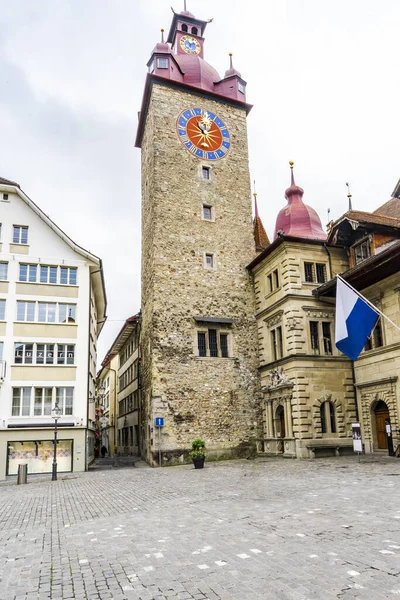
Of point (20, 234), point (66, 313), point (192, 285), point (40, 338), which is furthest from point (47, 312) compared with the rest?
point (192, 285)

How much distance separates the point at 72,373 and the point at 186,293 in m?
7.88

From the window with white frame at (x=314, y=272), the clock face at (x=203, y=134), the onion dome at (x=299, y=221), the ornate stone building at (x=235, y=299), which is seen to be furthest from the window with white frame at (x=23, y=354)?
the clock face at (x=203, y=134)

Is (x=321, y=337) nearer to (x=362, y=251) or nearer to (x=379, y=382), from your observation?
(x=379, y=382)

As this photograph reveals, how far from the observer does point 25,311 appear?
89.2 ft

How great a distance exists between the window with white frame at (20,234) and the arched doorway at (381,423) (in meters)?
20.6

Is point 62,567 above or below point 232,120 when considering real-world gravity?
below

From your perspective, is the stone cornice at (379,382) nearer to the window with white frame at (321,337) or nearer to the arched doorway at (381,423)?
the arched doorway at (381,423)

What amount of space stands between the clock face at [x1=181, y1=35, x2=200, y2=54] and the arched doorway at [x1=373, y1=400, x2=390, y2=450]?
29457 millimetres

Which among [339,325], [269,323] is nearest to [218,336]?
[269,323]

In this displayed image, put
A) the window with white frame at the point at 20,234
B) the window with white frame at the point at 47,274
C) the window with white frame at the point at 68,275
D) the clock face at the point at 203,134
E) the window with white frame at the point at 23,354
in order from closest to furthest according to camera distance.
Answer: the window with white frame at the point at 23,354
the window with white frame at the point at 47,274
the window with white frame at the point at 20,234
the window with white frame at the point at 68,275
the clock face at the point at 203,134

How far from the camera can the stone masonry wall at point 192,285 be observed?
2812 centimetres

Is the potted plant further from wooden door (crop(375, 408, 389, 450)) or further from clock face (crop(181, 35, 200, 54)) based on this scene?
clock face (crop(181, 35, 200, 54))

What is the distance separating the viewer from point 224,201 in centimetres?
3309

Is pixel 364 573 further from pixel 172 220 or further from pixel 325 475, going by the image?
pixel 172 220
